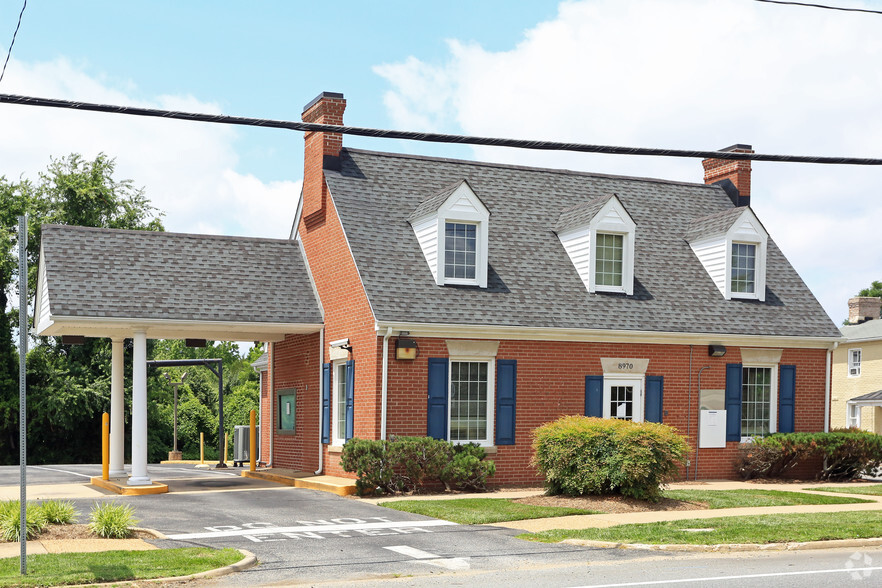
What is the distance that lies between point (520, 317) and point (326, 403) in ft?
15.7

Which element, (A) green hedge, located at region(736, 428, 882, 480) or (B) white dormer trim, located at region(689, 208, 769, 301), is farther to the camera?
(B) white dormer trim, located at region(689, 208, 769, 301)

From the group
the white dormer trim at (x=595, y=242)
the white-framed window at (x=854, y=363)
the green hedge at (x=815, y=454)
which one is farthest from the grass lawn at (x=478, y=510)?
the white-framed window at (x=854, y=363)

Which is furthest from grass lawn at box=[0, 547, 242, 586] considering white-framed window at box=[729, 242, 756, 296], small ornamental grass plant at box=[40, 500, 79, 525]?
white-framed window at box=[729, 242, 756, 296]

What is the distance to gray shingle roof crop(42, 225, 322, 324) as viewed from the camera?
1995 centimetres

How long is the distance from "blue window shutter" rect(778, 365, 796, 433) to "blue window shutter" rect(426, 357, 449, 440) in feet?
28.2

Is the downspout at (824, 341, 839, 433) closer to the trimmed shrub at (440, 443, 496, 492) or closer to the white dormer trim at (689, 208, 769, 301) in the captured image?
the white dormer trim at (689, 208, 769, 301)

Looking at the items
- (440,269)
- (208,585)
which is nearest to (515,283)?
(440,269)

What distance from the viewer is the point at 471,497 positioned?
18.5 metres

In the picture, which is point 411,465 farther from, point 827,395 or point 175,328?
point 827,395

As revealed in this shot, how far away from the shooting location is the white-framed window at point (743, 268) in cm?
2431

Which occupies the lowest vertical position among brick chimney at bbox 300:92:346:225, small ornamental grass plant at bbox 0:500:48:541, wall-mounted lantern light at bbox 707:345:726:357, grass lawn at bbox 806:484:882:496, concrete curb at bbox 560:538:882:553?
grass lawn at bbox 806:484:882:496

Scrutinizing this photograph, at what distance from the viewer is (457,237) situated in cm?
2148

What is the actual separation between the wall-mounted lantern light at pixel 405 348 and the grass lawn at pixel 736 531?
21.4ft

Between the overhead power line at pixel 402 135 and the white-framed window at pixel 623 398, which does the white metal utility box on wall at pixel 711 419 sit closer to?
the white-framed window at pixel 623 398
